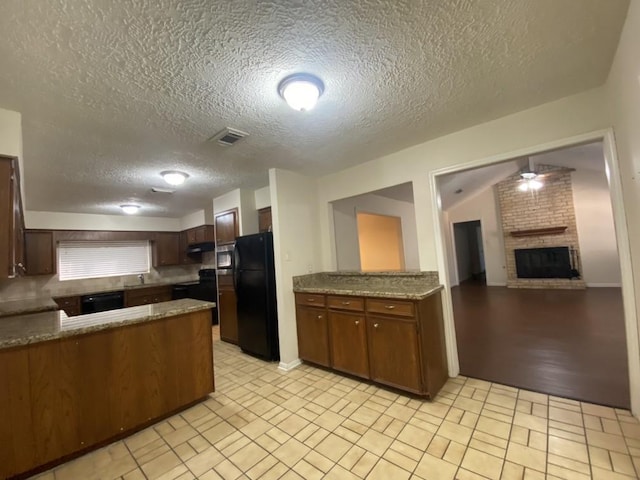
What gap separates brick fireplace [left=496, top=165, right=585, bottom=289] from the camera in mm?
6727

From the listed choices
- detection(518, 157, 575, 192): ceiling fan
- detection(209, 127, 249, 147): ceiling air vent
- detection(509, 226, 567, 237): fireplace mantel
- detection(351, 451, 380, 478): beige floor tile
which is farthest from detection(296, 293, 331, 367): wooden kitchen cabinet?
detection(509, 226, 567, 237): fireplace mantel

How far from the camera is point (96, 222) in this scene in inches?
210

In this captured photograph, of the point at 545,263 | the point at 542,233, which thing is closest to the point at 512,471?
the point at 545,263

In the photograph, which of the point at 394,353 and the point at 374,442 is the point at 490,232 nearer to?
the point at 394,353

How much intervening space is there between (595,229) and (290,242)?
770cm

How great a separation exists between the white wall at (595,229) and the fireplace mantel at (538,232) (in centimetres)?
38

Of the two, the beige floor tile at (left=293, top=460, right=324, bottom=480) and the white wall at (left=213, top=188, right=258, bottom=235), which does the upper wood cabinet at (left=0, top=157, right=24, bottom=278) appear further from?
the white wall at (left=213, top=188, right=258, bottom=235)

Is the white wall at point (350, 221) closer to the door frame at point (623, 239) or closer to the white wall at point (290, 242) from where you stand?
the white wall at point (290, 242)

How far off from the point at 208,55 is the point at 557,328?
506 cm

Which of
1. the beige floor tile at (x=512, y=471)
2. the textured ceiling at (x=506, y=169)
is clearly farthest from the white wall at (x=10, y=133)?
the textured ceiling at (x=506, y=169)

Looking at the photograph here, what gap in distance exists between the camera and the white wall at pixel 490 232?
25.4ft

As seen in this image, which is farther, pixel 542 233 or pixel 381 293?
pixel 542 233

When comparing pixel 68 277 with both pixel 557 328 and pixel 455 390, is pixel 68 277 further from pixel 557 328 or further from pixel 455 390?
pixel 557 328

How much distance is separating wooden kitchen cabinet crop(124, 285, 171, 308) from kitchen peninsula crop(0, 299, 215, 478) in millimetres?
3467
